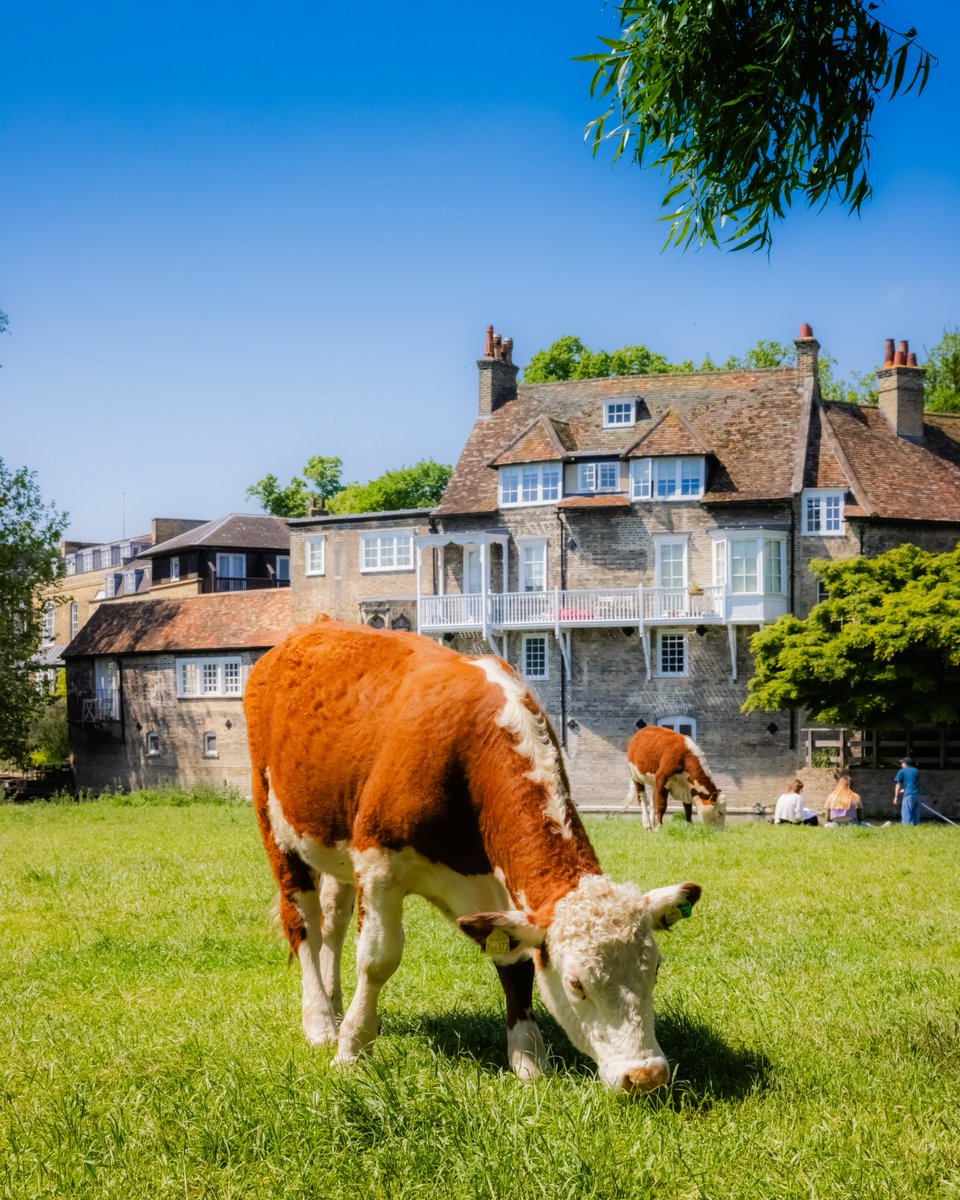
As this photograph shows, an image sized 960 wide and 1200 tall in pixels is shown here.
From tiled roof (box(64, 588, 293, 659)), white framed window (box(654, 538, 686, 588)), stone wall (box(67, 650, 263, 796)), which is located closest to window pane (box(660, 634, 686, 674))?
white framed window (box(654, 538, 686, 588))

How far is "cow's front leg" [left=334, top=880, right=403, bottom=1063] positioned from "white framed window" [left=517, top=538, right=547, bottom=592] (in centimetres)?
3882

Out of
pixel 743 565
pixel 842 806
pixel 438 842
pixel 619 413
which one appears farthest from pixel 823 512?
pixel 438 842

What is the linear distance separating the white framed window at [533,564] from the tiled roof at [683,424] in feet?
6.72

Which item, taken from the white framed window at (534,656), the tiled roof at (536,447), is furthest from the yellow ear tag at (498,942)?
the tiled roof at (536,447)

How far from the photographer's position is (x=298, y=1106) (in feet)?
18.5

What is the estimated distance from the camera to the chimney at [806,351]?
46.2 meters

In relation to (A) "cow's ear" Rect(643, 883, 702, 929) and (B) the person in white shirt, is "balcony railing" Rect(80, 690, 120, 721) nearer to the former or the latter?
(B) the person in white shirt

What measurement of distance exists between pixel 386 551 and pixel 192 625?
416 inches

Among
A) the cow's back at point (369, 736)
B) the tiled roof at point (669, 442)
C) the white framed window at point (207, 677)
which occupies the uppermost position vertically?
the tiled roof at point (669, 442)

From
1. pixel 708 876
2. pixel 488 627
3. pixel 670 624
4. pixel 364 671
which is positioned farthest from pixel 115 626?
pixel 364 671

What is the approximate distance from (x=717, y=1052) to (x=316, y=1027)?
2393 mm

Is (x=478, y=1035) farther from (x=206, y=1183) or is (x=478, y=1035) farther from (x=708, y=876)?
(x=708, y=876)

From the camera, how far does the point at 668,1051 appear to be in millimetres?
6719

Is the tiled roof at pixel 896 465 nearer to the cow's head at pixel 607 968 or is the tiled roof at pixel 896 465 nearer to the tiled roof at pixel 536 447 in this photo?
the tiled roof at pixel 536 447
